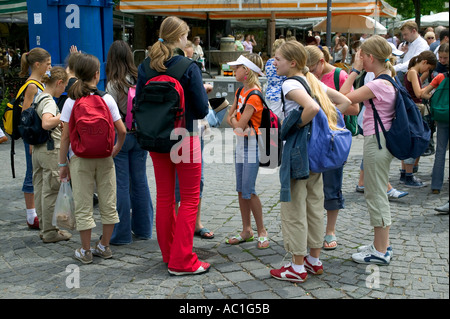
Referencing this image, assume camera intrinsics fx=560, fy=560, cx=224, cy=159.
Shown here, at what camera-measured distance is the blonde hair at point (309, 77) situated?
4.04 metres

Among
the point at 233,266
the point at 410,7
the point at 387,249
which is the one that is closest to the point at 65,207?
the point at 233,266

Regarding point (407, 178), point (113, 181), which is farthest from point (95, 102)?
point (407, 178)

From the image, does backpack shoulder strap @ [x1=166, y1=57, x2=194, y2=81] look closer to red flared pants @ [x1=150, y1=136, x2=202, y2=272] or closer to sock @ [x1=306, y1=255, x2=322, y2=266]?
red flared pants @ [x1=150, y1=136, x2=202, y2=272]

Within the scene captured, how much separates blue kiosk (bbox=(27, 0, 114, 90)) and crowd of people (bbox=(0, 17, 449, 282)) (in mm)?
1435

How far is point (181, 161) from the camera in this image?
425 cm

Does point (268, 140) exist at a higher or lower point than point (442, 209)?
higher

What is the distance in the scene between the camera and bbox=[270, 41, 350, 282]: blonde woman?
400cm

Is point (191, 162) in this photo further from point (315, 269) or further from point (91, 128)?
point (315, 269)

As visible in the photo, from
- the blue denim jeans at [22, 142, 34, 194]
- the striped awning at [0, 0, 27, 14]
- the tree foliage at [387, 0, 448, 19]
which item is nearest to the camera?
the blue denim jeans at [22, 142, 34, 194]

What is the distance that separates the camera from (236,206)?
6375 millimetres

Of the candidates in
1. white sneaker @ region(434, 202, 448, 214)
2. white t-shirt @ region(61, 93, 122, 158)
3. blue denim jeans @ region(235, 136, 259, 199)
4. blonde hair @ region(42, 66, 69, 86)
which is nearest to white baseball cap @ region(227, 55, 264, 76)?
blue denim jeans @ region(235, 136, 259, 199)

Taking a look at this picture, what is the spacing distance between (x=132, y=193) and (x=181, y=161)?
1.16m

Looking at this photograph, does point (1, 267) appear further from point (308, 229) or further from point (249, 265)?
point (308, 229)

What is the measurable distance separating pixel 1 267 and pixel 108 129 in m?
1.50
